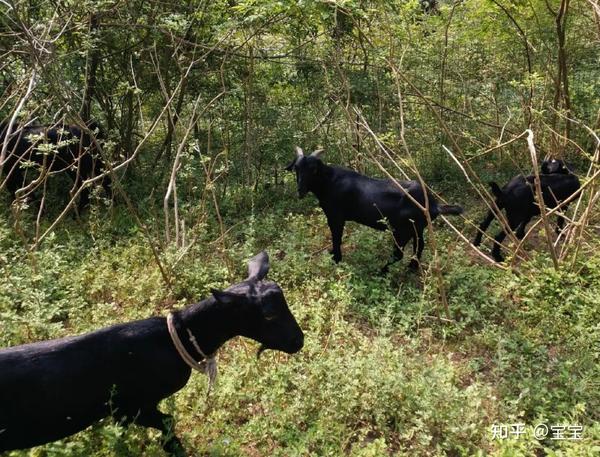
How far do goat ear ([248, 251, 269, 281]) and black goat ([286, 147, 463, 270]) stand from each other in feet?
8.63

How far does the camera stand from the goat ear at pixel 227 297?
3.30 metres

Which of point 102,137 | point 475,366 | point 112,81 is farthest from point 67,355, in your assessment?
point 112,81

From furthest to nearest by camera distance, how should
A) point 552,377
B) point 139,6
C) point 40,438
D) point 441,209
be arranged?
point 139,6 < point 441,209 < point 552,377 < point 40,438

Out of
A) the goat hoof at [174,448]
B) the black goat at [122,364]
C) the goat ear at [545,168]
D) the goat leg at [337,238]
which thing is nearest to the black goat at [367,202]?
the goat leg at [337,238]

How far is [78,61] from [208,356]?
248 inches

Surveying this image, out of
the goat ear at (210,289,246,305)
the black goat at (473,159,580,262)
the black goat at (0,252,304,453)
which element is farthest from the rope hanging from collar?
the black goat at (473,159,580,262)

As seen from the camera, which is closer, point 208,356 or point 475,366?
point 208,356

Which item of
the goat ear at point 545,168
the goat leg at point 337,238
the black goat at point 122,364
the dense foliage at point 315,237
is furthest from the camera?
the goat ear at point 545,168

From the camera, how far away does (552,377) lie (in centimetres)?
471

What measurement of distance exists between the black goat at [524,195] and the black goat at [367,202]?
1.18 m

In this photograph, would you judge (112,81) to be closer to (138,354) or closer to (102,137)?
(102,137)

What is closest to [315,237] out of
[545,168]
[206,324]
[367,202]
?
[367,202]

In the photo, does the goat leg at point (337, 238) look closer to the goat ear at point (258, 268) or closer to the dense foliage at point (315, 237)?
the dense foliage at point (315, 237)

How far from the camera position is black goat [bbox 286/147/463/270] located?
6.40m
